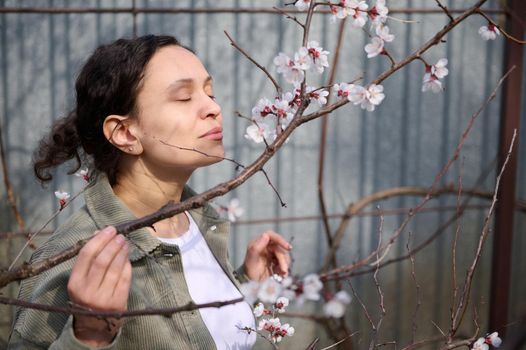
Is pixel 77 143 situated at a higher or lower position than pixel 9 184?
higher

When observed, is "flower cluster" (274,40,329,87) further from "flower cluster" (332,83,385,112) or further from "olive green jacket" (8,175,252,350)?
"olive green jacket" (8,175,252,350)

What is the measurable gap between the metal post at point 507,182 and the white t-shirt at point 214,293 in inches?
81.1

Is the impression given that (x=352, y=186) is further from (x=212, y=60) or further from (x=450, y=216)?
(x=212, y=60)

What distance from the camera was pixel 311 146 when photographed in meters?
3.38

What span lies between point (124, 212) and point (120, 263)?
49 cm

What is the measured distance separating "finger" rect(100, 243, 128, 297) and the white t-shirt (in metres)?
0.47

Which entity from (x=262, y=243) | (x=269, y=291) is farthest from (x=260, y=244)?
(x=269, y=291)

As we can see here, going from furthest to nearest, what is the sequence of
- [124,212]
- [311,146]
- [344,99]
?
[311,146], [124,212], [344,99]

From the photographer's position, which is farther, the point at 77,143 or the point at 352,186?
the point at 352,186

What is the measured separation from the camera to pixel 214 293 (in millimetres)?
1690

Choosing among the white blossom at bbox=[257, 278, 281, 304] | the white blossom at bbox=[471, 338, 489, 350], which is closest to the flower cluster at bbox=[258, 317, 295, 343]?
the white blossom at bbox=[471, 338, 489, 350]

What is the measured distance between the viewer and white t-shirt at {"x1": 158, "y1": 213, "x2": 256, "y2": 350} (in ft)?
5.40

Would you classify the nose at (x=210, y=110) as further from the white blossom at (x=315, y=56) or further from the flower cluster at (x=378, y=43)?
the flower cluster at (x=378, y=43)

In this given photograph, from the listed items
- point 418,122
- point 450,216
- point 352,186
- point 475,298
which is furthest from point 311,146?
point 475,298
